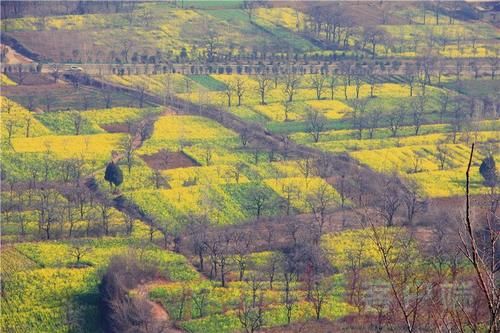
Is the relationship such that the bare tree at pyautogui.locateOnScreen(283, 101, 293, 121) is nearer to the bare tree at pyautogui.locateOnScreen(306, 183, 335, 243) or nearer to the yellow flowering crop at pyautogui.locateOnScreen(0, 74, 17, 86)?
the bare tree at pyautogui.locateOnScreen(306, 183, 335, 243)

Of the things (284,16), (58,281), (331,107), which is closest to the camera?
(58,281)

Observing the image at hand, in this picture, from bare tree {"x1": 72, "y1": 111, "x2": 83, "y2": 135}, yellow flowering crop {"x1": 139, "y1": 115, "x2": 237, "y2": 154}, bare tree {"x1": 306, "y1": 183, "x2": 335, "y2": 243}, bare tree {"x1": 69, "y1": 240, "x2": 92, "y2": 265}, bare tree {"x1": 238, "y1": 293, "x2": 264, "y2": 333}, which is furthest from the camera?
bare tree {"x1": 72, "y1": 111, "x2": 83, "y2": 135}

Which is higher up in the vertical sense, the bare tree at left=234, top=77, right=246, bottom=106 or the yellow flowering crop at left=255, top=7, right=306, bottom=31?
the yellow flowering crop at left=255, top=7, right=306, bottom=31

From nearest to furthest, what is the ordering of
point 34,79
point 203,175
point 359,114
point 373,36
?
point 203,175 → point 359,114 → point 34,79 → point 373,36

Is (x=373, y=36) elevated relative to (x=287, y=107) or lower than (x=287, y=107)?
elevated

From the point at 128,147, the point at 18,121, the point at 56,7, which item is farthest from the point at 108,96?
the point at 56,7

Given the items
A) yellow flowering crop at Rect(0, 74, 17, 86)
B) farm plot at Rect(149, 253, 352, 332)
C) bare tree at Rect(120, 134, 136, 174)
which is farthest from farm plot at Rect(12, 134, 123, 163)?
farm plot at Rect(149, 253, 352, 332)

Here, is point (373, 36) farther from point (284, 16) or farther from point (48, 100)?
point (48, 100)

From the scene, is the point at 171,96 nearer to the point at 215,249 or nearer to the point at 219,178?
the point at 219,178

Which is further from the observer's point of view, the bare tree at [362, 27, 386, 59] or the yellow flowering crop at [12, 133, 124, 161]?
the bare tree at [362, 27, 386, 59]
